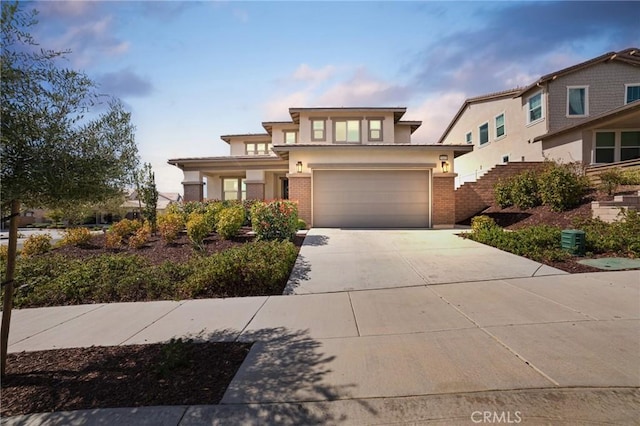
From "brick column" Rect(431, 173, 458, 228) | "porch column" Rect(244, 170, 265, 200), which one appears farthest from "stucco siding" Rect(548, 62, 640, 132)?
"porch column" Rect(244, 170, 265, 200)

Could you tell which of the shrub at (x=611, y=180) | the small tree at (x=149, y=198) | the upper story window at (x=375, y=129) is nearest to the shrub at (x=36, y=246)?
the small tree at (x=149, y=198)

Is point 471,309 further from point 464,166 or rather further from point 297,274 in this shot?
point 464,166

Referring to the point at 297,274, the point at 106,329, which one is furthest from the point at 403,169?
the point at 106,329

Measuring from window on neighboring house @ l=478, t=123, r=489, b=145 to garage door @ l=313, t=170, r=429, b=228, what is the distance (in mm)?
11942

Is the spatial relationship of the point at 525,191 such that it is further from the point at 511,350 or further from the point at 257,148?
the point at 257,148

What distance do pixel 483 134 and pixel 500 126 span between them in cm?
175

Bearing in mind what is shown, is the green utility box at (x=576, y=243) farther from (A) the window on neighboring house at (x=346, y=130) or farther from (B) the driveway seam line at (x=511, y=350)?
(A) the window on neighboring house at (x=346, y=130)

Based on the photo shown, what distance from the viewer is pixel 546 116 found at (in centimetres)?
1705

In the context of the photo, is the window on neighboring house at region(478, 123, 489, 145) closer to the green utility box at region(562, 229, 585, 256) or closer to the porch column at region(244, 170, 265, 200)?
the porch column at region(244, 170, 265, 200)

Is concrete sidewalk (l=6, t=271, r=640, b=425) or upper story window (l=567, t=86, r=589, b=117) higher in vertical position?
upper story window (l=567, t=86, r=589, b=117)

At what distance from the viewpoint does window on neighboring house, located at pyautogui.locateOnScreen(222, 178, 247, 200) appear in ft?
69.4

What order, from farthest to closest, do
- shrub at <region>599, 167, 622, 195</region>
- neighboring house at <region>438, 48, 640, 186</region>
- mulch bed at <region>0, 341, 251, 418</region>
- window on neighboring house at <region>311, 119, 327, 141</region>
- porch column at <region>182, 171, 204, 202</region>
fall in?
window on neighboring house at <region>311, 119, 327, 141</region>
porch column at <region>182, 171, 204, 202</region>
neighboring house at <region>438, 48, 640, 186</region>
shrub at <region>599, 167, 622, 195</region>
mulch bed at <region>0, 341, 251, 418</region>

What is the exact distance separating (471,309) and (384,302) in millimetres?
1304

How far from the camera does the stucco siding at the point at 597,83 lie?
17.0 m
